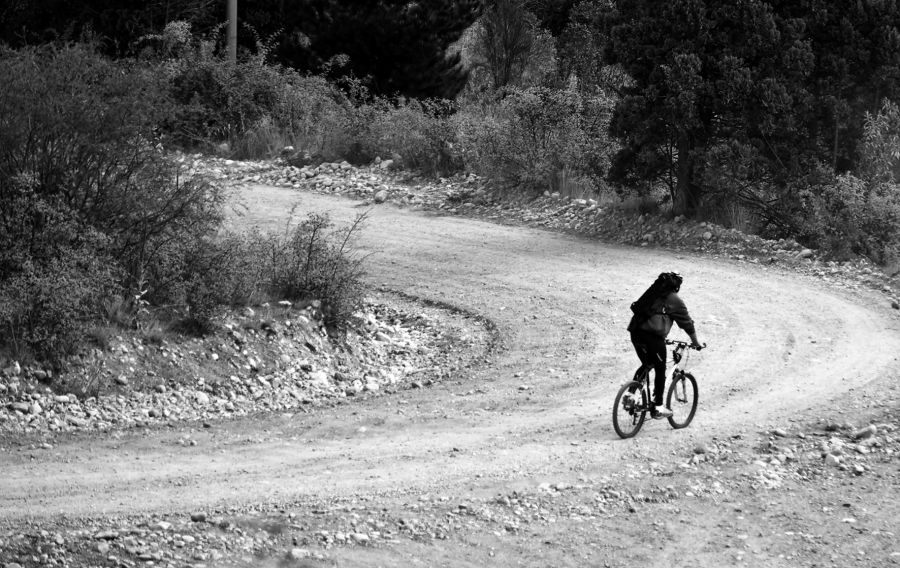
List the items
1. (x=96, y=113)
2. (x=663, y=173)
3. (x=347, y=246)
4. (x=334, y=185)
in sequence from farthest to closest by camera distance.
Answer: (x=334, y=185) < (x=663, y=173) < (x=347, y=246) < (x=96, y=113)

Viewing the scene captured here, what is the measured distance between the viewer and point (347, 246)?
1992 cm

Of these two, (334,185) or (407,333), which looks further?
(334,185)

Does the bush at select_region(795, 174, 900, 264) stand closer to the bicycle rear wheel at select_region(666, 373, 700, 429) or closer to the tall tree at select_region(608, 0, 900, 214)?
the tall tree at select_region(608, 0, 900, 214)

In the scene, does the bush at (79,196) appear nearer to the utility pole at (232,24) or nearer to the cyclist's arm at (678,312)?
the cyclist's arm at (678,312)

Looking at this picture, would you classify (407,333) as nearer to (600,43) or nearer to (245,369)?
(245,369)

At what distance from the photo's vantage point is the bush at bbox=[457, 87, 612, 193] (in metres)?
23.0

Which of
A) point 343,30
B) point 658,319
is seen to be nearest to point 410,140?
point 343,30

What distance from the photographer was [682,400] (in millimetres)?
11125

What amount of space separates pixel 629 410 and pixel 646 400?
0.28 m

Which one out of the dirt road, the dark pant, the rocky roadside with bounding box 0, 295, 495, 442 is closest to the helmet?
the dark pant

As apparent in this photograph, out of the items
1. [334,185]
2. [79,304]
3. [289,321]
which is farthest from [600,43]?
[79,304]

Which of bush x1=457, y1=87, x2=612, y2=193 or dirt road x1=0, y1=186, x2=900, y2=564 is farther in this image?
bush x1=457, y1=87, x2=612, y2=193

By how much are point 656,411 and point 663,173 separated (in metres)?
11.4

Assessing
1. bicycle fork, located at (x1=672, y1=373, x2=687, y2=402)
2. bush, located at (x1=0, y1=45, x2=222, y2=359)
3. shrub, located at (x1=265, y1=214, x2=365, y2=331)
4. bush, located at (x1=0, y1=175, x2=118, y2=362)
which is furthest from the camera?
shrub, located at (x1=265, y1=214, x2=365, y2=331)
